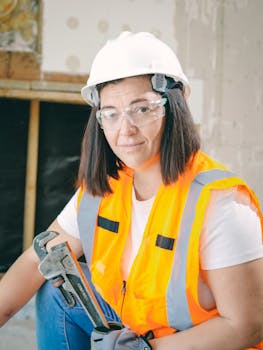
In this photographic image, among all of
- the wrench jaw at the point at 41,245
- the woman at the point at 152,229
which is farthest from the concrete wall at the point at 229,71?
the wrench jaw at the point at 41,245

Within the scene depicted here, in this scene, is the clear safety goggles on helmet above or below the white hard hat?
below

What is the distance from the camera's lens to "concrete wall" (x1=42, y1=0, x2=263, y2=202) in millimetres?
2756

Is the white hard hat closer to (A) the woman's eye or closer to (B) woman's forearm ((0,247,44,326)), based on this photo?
(A) the woman's eye

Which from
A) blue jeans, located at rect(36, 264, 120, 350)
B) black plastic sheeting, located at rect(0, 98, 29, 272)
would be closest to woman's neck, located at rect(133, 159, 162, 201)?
blue jeans, located at rect(36, 264, 120, 350)

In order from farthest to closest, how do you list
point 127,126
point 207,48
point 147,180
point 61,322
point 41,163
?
point 41,163 → point 207,48 → point 61,322 → point 147,180 → point 127,126

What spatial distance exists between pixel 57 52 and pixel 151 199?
1.63 m

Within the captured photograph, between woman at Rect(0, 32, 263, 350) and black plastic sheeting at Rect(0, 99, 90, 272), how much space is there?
142 centimetres

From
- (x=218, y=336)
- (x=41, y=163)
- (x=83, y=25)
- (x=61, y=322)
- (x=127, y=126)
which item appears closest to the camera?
A: (x=218, y=336)

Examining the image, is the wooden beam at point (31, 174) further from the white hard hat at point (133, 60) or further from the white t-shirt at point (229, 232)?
the white t-shirt at point (229, 232)

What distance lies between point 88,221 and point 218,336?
1.96 feet

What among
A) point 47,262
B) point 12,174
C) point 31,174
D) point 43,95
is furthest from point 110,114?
point 12,174

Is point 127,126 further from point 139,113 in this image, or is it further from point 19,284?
point 19,284

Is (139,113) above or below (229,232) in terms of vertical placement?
above

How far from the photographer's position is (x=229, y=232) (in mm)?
1212
